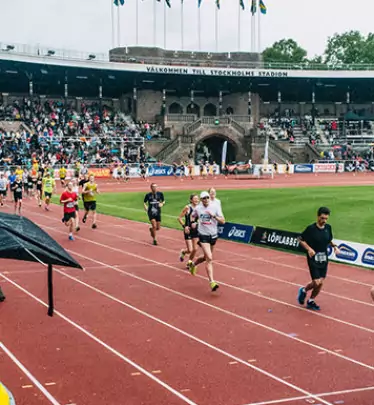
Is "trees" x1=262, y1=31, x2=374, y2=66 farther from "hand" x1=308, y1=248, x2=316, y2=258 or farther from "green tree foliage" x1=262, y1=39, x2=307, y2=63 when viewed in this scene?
"hand" x1=308, y1=248, x2=316, y2=258

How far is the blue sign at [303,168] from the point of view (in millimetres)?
64562

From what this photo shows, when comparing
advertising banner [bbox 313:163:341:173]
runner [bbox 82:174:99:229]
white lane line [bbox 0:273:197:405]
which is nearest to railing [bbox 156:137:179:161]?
advertising banner [bbox 313:163:341:173]

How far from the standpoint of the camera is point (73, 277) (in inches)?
605

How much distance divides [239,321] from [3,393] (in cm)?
668

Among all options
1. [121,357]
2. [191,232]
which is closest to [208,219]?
[191,232]

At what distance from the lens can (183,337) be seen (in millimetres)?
10547

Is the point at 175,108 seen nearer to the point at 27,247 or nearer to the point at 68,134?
the point at 68,134

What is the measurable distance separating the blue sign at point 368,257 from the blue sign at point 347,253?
28 centimetres

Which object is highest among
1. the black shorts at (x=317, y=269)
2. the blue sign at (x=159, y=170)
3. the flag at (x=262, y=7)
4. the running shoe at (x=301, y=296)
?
the flag at (x=262, y=7)

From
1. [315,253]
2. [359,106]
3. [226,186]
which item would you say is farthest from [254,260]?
[359,106]

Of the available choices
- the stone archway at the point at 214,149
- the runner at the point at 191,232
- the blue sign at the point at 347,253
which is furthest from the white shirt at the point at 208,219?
the stone archway at the point at 214,149

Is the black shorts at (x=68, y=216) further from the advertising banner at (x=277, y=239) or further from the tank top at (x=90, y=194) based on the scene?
the advertising banner at (x=277, y=239)

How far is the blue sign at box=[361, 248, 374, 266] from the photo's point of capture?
16.8 meters

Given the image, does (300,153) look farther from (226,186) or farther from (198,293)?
(198,293)
